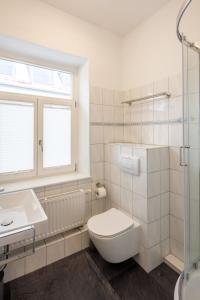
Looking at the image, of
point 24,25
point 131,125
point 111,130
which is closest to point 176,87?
point 131,125

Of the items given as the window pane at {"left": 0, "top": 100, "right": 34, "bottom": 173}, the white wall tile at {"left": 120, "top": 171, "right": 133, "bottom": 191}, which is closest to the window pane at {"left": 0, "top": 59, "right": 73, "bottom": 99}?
the window pane at {"left": 0, "top": 100, "right": 34, "bottom": 173}

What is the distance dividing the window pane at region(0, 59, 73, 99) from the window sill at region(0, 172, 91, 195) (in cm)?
98

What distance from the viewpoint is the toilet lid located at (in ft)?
4.93

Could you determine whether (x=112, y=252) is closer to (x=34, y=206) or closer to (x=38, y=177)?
(x=34, y=206)

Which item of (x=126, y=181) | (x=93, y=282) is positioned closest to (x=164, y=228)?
(x=126, y=181)

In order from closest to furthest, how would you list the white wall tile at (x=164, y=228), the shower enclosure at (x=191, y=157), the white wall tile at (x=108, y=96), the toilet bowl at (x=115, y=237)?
the shower enclosure at (x=191, y=157) → the toilet bowl at (x=115, y=237) → the white wall tile at (x=164, y=228) → the white wall tile at (x=108, y=96)

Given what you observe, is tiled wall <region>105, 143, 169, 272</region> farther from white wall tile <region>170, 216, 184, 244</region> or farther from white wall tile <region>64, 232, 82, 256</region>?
white wall tile <region>64, 232, 82, 256</region>

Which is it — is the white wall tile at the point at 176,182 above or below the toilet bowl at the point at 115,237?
above

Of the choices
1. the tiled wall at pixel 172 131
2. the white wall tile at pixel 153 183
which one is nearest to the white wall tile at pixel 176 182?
the tiled wall at pixel 172 131

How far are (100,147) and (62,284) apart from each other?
1384 mm

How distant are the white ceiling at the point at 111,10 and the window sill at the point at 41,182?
5.86ft

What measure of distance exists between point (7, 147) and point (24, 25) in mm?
1183

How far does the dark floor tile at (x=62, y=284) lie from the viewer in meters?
1.36

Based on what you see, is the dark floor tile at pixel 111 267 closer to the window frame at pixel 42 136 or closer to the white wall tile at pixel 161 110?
the window frame at pixel 42 136
